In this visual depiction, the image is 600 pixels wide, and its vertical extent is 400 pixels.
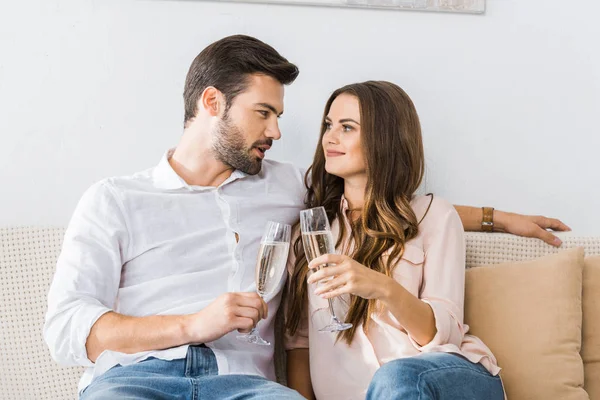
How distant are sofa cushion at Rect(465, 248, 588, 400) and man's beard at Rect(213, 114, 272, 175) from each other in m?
0.69

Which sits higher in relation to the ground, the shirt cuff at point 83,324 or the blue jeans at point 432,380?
the shirt cuff at point 83,324

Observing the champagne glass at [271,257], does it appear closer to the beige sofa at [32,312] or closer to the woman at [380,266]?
the woman at [380,266]

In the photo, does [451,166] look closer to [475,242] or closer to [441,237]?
[475,242]

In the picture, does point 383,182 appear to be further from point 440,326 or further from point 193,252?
point 193,252

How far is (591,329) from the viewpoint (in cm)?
193

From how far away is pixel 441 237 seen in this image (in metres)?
1.88

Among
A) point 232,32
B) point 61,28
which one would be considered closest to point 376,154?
point 232,32

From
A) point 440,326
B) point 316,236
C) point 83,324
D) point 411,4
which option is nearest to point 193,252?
point 83,324

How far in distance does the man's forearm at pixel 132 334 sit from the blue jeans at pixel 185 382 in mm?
40

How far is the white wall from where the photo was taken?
7.12ft

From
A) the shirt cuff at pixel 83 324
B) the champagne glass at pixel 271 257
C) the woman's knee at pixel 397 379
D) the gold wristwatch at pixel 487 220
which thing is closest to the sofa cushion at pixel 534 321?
the gold wristwatch at pixel 487 220

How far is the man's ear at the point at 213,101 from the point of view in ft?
6.59

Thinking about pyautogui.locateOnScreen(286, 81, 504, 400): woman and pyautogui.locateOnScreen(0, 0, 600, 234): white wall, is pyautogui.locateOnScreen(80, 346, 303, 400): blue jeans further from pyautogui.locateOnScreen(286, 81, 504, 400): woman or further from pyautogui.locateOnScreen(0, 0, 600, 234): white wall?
pyautogui.locateOnScreen(0, 0, 600, 234): white wall

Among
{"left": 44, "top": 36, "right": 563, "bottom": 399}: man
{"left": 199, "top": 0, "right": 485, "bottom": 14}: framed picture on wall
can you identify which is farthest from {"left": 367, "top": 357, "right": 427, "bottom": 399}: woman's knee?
{"left": 199, "top": 0, "right": 485, "bottom": 14}: framed picture on wall
